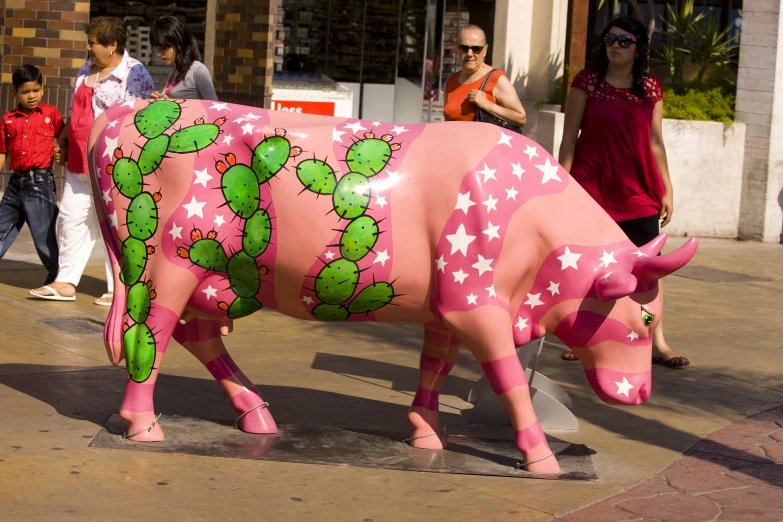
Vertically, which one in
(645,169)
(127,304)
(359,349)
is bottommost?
(359,349)

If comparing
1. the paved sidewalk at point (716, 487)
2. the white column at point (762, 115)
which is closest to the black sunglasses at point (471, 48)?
the paved sidewalk at point (716, 487)

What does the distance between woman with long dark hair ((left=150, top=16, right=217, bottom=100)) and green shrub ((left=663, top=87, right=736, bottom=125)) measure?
708 centimetres

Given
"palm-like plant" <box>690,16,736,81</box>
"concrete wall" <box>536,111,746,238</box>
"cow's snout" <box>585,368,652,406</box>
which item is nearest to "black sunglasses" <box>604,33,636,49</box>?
"cow's snout" <box>585,368,652,406</box>

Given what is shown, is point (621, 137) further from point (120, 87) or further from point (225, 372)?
point (120, 87)

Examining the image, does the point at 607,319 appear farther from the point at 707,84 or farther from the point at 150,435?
the point at 707,84

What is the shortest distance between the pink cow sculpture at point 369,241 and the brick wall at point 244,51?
24.8 feet

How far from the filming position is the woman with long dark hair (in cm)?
775

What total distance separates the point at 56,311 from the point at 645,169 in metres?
3.84

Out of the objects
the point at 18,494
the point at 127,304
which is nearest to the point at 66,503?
the point at 18,494

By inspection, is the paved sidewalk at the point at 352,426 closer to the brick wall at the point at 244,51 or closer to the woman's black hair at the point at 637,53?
the woman's black hair at the point at 637,53

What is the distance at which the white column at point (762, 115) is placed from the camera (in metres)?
13.2

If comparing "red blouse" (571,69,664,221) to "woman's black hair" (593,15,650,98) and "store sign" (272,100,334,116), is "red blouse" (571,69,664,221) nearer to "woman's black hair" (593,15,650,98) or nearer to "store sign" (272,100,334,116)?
"woman's black hair" (593,15,650,98)

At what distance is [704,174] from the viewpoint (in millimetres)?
13477

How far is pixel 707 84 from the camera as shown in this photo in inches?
553
